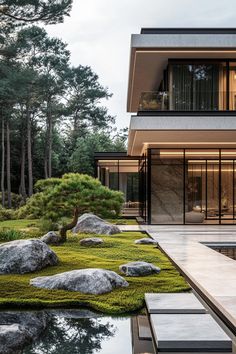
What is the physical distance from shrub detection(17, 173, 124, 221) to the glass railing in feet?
21.4

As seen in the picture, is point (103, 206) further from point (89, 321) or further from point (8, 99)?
point (8, 99)

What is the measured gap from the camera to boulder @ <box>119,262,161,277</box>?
9.47 m

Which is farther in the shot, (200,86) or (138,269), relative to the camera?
(200,86)

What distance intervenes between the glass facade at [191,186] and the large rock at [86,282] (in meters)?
14.9

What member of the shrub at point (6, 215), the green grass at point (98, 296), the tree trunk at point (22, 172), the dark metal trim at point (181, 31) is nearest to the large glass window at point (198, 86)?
the dark metal trim at point (181, 31)

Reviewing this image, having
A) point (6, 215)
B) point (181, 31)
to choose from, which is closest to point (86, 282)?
point (181, 31)

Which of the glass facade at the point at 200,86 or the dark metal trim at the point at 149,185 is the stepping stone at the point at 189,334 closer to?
the glass facade at the point at 200,86

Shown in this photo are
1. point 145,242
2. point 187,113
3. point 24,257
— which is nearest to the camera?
point 24,257

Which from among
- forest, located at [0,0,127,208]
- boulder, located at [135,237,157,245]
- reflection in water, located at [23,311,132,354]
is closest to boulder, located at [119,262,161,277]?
reflection in water, located at [23,311,132,354]

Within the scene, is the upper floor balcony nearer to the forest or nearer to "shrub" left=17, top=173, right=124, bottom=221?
"shrub" left=17, top=173, right=124, bottom=221

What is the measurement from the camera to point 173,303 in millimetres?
7168

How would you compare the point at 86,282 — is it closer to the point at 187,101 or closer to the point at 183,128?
the point at 183,128

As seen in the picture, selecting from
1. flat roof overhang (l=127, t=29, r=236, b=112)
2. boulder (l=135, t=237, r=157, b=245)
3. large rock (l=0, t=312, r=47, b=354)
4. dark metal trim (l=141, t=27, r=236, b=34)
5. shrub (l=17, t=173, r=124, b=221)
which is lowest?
large rock (l=0, t=312, r=47, b=354)

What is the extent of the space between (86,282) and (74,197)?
5052 mm
